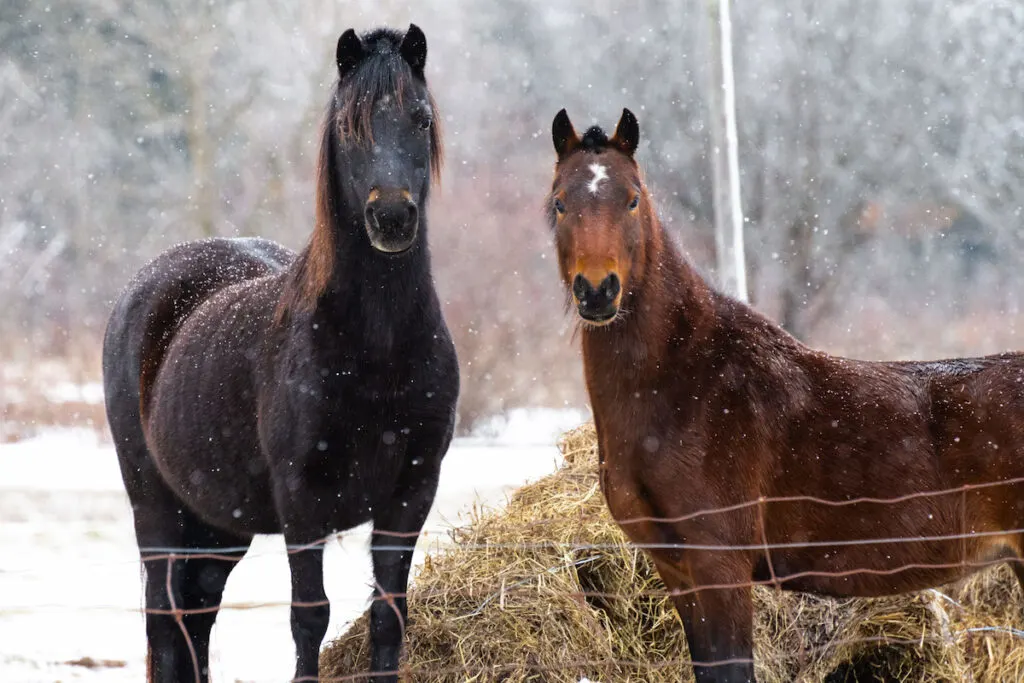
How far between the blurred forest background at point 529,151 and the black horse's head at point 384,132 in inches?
344

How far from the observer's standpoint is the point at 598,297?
10.4 feet

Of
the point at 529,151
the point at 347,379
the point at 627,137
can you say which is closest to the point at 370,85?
the point at 627,137

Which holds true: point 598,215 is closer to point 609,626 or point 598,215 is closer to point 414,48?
point 414,48

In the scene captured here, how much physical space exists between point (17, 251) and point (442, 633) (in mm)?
11574

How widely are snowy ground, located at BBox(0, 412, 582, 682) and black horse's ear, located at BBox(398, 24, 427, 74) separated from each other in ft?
5.85

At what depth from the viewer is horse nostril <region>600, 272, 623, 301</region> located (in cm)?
317

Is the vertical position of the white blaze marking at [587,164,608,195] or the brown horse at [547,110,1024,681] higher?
the white blaze marking at [587,164,608,195]

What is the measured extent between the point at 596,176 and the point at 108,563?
3.16m

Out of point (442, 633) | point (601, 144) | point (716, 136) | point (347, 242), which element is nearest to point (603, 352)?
point (601, 144)

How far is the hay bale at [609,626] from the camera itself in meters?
4.12

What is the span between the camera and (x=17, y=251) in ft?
44.5

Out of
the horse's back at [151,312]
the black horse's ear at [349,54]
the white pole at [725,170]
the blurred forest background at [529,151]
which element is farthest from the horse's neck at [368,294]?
the blurred forest background at [529,151]

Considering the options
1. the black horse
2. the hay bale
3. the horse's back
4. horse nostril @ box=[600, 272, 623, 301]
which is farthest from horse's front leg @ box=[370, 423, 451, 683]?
the horse's back

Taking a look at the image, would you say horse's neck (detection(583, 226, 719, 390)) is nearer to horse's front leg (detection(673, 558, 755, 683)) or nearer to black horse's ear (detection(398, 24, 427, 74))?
horse's front leg (detection(673, 558, 755, 683))
